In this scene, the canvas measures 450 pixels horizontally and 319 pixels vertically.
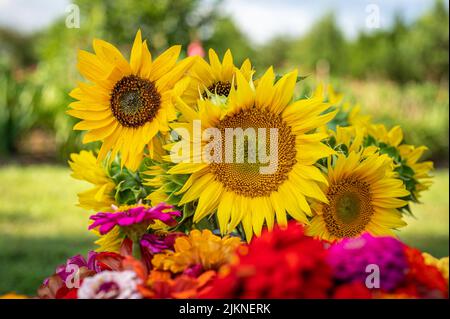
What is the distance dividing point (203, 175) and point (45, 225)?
417 centimetres

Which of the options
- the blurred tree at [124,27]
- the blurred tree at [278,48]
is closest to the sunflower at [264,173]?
the blurred tree at [124,27]

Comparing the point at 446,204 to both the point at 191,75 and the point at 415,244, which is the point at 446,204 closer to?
the point at 415,244

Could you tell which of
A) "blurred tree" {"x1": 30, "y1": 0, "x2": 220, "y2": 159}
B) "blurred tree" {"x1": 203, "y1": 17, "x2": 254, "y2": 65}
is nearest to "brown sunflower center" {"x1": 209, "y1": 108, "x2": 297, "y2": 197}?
"blurred tree" {"x1": 30, "y1": 0, "x2": 220, "y2": 159}

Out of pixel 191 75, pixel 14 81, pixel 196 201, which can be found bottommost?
pixel 196 201

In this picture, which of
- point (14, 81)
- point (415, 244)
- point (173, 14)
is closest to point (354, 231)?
point (415, 244)

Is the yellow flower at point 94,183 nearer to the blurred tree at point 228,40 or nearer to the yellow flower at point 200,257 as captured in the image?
the yellow flower at point 200,257

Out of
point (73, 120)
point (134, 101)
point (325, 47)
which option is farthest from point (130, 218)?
point (325, 47)

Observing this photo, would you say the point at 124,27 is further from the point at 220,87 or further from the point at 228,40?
the point at 220,87

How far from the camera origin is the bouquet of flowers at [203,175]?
111cm

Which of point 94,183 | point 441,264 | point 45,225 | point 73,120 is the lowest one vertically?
point 45,225

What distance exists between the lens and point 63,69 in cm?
958

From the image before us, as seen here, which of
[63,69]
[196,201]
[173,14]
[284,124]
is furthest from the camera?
[173,14]

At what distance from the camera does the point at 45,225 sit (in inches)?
206
